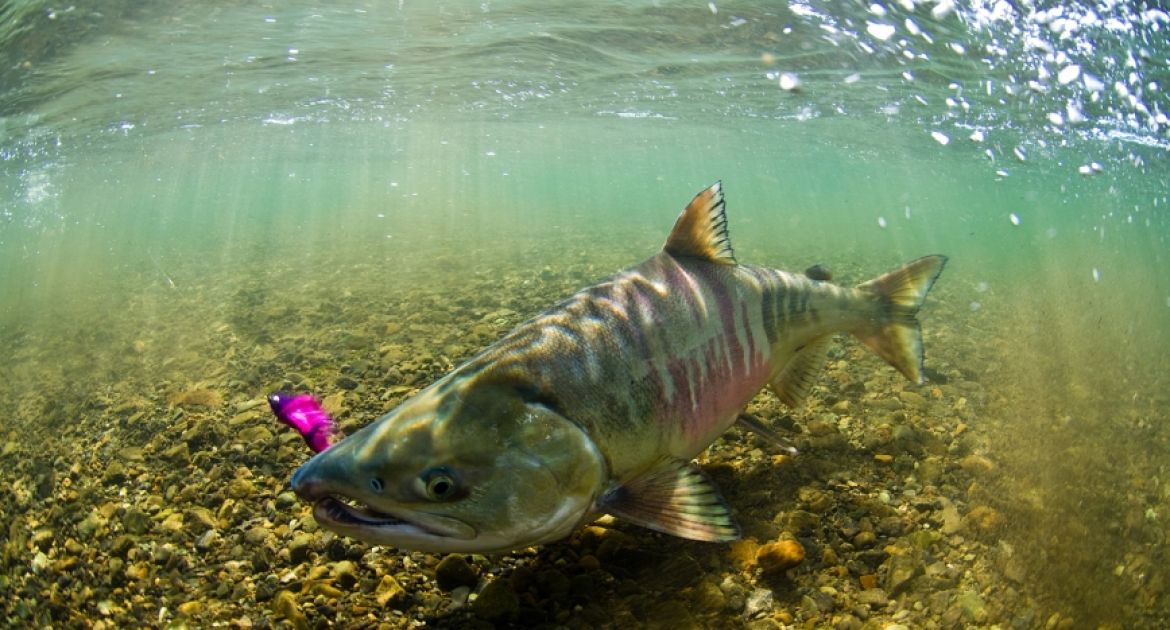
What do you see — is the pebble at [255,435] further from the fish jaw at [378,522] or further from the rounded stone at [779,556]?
the rounded stone at [779,556]

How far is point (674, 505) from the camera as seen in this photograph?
8.79 feet

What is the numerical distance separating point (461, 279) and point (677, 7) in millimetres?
7826

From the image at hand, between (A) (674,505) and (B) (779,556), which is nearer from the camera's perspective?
(A) (674,505)

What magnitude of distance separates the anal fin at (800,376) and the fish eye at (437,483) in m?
2.66

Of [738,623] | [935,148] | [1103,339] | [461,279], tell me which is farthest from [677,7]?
[935,148]

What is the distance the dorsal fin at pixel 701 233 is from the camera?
3.68m

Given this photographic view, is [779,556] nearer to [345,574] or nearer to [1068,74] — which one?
[345,574]

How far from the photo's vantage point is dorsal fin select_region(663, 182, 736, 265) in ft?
12.1

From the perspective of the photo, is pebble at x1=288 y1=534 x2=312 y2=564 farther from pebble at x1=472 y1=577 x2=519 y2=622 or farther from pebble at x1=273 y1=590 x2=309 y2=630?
pebble at x1=472 y1=577 x2=519 y2=622

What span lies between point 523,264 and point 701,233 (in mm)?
13494

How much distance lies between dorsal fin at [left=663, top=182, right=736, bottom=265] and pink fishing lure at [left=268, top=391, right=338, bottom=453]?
2288 mm

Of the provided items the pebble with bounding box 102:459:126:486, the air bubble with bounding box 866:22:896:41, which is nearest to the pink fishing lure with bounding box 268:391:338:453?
the pebble with bounding box 102:459:126:486

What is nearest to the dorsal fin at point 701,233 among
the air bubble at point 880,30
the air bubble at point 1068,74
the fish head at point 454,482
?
the fish head at point 454,482

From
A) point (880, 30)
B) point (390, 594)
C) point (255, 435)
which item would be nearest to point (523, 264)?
point (880, 30)
